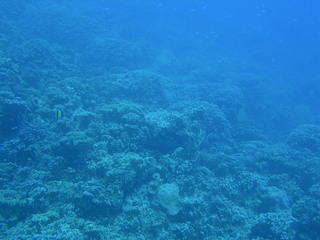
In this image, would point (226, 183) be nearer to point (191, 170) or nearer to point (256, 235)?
point (191, 170)

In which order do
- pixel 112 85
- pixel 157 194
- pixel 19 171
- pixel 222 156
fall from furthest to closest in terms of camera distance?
pixel 112 85 → pixel 222 156 → pixel 157 194 → pixel 19 171

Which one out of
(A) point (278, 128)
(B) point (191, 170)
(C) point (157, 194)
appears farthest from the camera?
(A) point (278, 128)

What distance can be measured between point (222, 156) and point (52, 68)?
11.1 meters

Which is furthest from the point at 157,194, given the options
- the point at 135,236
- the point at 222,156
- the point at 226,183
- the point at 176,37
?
the point at 176,37

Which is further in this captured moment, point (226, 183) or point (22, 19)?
point (22, 19)

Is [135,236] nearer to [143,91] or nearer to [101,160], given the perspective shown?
[101,160]

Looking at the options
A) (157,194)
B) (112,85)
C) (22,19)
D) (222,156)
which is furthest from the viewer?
(22,19)

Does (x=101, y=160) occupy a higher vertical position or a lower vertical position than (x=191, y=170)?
higher

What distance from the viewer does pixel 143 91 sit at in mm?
13898

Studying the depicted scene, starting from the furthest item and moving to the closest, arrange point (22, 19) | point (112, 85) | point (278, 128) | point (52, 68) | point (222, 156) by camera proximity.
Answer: point (22, 19) < point (278, 128) < point (52, 68) < point (112, 85) < point (222, 156)

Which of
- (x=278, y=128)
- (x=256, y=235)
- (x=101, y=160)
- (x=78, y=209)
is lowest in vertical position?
(x=278, y=128)

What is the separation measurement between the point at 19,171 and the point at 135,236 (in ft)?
13.7

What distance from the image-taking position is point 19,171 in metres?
7.51

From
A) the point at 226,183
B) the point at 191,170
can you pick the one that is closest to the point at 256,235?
the point at 226,183
